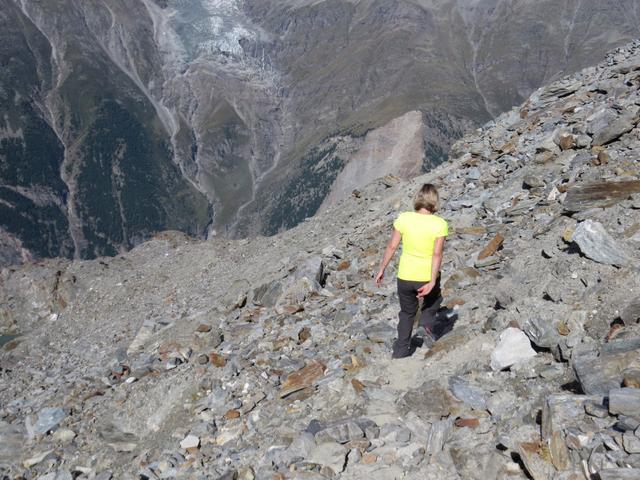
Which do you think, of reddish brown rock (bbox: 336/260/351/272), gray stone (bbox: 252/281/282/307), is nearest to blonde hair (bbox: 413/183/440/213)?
gray stone (bbox: 252/281/282/307)

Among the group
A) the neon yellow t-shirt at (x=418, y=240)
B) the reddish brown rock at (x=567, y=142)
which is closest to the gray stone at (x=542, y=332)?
the neon yellow t-shirt at (x=418, y=240)

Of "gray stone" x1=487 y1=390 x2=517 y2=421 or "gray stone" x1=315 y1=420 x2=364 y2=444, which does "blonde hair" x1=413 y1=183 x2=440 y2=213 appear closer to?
"gray stone" x1=487 y1=390 x2=517 y2=421

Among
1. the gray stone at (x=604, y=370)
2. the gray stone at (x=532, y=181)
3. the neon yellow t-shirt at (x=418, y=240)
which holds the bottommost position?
the gray stone at (x=532, y=181)

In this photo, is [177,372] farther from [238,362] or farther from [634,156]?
[634,156]

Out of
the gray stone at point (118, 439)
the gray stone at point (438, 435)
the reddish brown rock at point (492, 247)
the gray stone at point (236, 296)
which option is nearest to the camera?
the gray stone at point (438, 435)

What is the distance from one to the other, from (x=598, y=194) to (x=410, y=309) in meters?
5.05

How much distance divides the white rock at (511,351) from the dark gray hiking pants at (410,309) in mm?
1439

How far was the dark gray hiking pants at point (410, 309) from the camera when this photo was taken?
9602 mm

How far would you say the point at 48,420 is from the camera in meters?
12.6

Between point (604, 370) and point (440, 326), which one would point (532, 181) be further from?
point (604, 370)

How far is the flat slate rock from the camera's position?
11.6 meters

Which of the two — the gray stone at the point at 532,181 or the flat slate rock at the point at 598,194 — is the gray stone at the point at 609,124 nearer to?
the gray stone at the point at 532,181

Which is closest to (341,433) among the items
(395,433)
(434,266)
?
(395,433)

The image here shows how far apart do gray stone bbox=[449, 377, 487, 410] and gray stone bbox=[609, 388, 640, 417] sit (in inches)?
75.9
